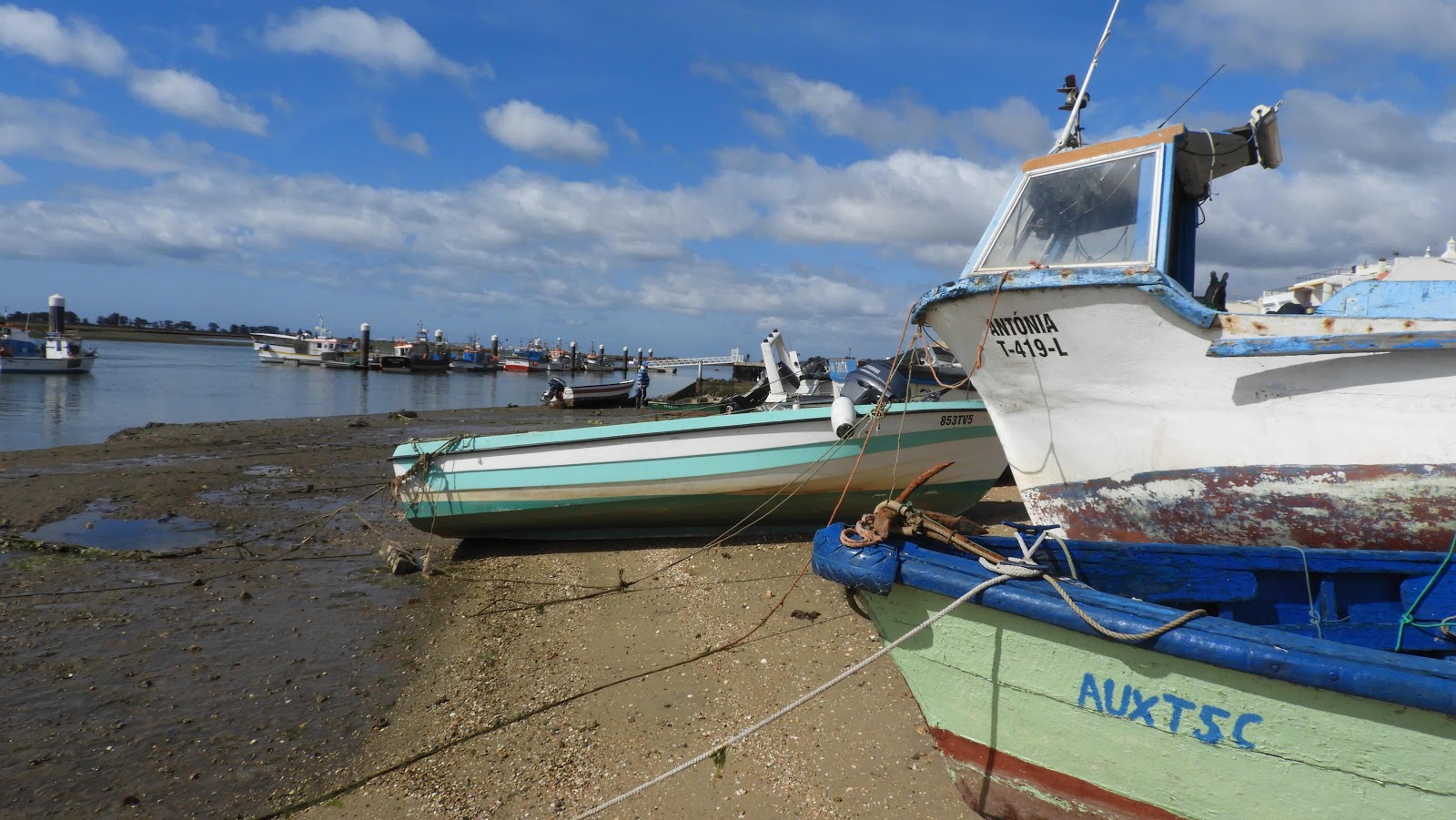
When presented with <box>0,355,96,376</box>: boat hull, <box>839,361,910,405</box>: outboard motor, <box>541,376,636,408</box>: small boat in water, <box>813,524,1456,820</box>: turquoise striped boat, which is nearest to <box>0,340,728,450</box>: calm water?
<box>0,355,96,376</box>: boat hull

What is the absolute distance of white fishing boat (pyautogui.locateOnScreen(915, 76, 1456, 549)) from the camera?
4.77 m

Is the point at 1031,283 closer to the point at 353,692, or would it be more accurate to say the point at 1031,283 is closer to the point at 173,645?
the point at 353,692

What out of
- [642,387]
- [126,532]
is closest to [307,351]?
[642,387]

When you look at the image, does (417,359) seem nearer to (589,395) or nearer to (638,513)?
(589,395)

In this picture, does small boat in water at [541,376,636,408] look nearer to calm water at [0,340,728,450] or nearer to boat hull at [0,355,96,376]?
calm water at [0,340,728,450]

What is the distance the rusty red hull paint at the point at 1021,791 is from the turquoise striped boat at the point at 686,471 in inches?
165

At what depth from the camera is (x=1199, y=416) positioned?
5383 millimetres

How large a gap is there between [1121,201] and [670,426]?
15.0ft

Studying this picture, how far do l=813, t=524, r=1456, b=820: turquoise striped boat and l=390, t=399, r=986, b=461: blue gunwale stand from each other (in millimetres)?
3898

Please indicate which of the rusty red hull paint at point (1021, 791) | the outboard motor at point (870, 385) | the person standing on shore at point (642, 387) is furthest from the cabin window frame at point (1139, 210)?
the person standing on shore at point (642, 387)

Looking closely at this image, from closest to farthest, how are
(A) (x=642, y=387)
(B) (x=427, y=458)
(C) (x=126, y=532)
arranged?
(B) (x=427, y=458), (C) (x=126, y=532), (A) (x=642, y=387)

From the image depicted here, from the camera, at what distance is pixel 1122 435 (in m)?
5.76

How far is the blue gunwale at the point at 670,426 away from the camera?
8.03 metres

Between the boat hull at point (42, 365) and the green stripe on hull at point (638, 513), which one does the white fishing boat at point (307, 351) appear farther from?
the green stripe on hull at point (638, 513)
